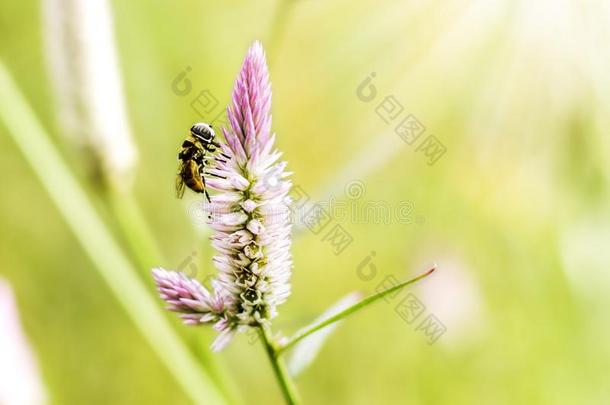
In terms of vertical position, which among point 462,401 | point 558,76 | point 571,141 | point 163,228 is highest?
point 163,228

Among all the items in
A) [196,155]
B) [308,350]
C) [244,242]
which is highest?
[196,155]

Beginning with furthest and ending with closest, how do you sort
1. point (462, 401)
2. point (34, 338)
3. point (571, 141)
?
point (34, 338), point (462, 401), point (571, 141)

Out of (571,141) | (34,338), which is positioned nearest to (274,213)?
(571,141)

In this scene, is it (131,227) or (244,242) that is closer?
(244,242)

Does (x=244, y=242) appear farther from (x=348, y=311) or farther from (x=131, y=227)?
(x=131, y=227)

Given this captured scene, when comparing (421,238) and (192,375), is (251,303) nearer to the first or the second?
(192,375)

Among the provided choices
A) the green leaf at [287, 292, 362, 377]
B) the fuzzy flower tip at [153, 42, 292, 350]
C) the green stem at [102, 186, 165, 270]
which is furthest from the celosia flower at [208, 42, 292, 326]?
the green stem at [102, 186, 165, 270]

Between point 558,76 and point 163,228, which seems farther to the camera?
point 163,228

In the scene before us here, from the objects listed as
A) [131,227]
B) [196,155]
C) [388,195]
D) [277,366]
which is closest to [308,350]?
[277,366]
